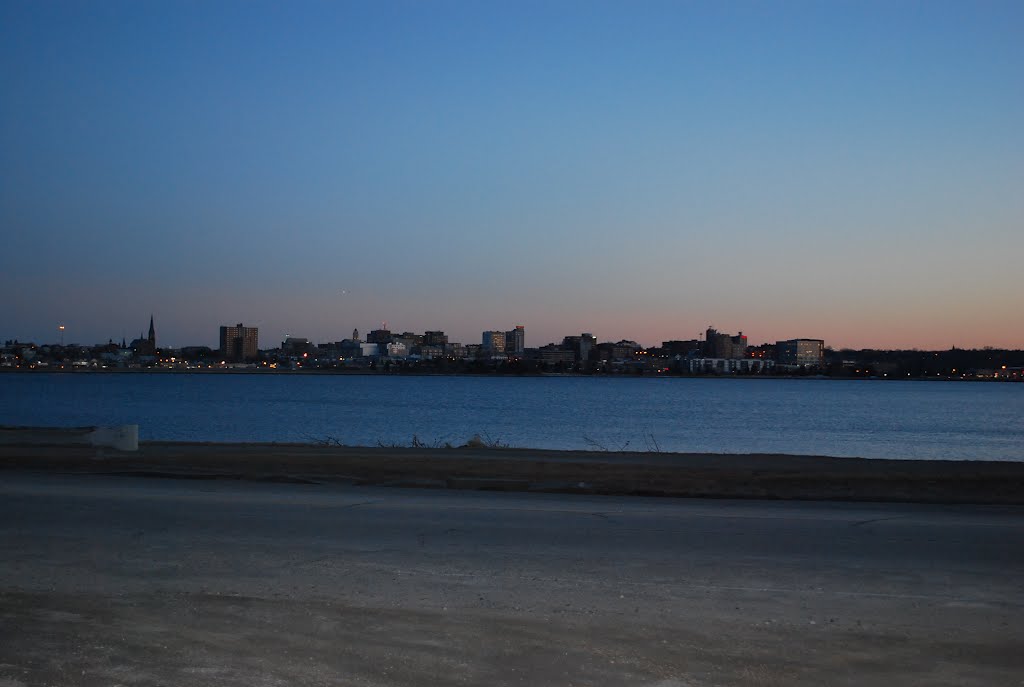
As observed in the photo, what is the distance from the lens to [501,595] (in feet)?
30.1

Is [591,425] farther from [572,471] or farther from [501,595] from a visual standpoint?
[501,595]

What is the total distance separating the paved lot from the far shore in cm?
289

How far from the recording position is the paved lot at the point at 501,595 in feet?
23.0

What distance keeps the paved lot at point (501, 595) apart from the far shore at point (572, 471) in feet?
9.49

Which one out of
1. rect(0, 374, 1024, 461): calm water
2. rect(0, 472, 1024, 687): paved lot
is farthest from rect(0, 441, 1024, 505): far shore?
rect(0, 374, 1024, 461): calm water

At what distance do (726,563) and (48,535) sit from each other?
782cm

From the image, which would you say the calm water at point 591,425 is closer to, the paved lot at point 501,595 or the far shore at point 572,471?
the far shore at point 572,471

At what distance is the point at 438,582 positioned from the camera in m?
9.70

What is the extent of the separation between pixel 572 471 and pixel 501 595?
11713mm

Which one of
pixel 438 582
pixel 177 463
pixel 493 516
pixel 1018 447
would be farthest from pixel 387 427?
pixel 438 582

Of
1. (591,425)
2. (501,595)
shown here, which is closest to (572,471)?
(501,595)

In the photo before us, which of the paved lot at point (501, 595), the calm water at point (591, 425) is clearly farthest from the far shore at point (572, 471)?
the calm water at point (591, 425)

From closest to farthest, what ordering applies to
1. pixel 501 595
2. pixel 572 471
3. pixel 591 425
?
pixel 501 595 < pixel 572 471 < pixel 591 425

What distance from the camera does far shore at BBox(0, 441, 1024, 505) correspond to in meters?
18.0
